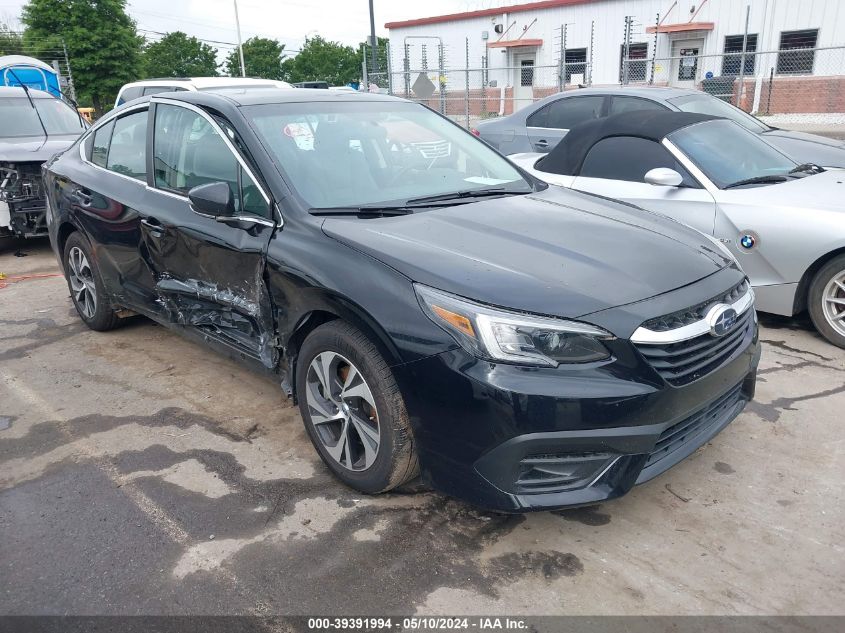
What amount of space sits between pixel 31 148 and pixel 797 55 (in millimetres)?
23511

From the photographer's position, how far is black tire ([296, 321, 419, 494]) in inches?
110

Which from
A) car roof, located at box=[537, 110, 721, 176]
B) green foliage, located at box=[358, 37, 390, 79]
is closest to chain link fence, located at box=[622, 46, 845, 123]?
car roof, located at box=[537, 110, 721, 176]

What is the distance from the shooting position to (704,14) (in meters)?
24.6

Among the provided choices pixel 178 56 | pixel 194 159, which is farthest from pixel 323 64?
pixel 194 159

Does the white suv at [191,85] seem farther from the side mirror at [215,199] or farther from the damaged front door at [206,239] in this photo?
the side mirror at [215,199]

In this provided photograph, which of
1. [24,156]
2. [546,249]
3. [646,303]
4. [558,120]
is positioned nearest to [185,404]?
[546,249]

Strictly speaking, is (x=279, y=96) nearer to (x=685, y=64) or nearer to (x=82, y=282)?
(x=82, y=282)

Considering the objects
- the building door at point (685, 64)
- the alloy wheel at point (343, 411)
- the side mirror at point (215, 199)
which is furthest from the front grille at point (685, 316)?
the building door at point (685, 64)

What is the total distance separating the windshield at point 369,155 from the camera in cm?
344

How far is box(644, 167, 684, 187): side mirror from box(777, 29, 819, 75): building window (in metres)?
21.4

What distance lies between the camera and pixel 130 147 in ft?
15.0

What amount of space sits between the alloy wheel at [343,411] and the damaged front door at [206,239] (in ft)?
1.41

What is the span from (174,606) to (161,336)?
3.15 meters

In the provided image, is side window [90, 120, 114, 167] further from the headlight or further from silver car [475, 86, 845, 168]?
silver car [475, 86, 845, 168]
